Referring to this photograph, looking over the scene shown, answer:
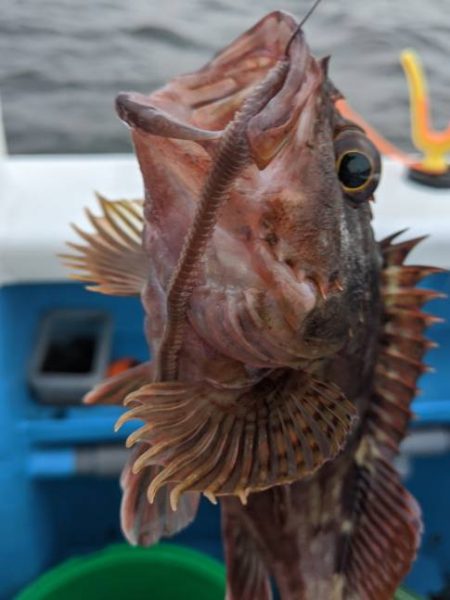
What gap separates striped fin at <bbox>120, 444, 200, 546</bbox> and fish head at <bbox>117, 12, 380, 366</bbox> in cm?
28

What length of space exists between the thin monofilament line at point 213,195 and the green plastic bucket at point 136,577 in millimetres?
1277

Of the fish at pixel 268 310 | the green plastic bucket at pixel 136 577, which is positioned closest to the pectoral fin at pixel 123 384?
the fish at pixel 268 310

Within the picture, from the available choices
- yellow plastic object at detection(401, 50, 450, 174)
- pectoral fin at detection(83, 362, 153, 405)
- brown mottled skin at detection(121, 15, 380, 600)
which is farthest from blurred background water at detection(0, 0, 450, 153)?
brown mottled skin at detection(121, 15, 380, 600)

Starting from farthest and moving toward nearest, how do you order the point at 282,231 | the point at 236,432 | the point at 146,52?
the point at 146,52, the point at 236,432, the point at 282,231

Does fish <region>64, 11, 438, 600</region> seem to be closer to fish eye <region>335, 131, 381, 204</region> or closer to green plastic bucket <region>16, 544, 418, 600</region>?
fish eye <region>335, 131, 381, 204</region>

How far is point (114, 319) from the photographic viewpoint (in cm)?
207

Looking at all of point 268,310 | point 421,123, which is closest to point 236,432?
point 268,310

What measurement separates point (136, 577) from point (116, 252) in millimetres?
1181

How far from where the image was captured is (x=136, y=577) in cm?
198

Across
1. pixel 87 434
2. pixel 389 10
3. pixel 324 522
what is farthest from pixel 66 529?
pixel 389 10

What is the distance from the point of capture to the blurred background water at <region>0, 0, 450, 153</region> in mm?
5305

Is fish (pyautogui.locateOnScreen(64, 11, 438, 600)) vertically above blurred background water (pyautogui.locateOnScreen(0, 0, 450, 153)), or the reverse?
blurred background water (pyautogui.locateOnScreen(0, 0, 450, 153))

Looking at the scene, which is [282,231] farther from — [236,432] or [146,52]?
[146,52]

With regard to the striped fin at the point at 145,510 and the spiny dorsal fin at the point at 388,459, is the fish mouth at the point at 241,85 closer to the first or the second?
the spiny dorsal fin at the point at 388,459
